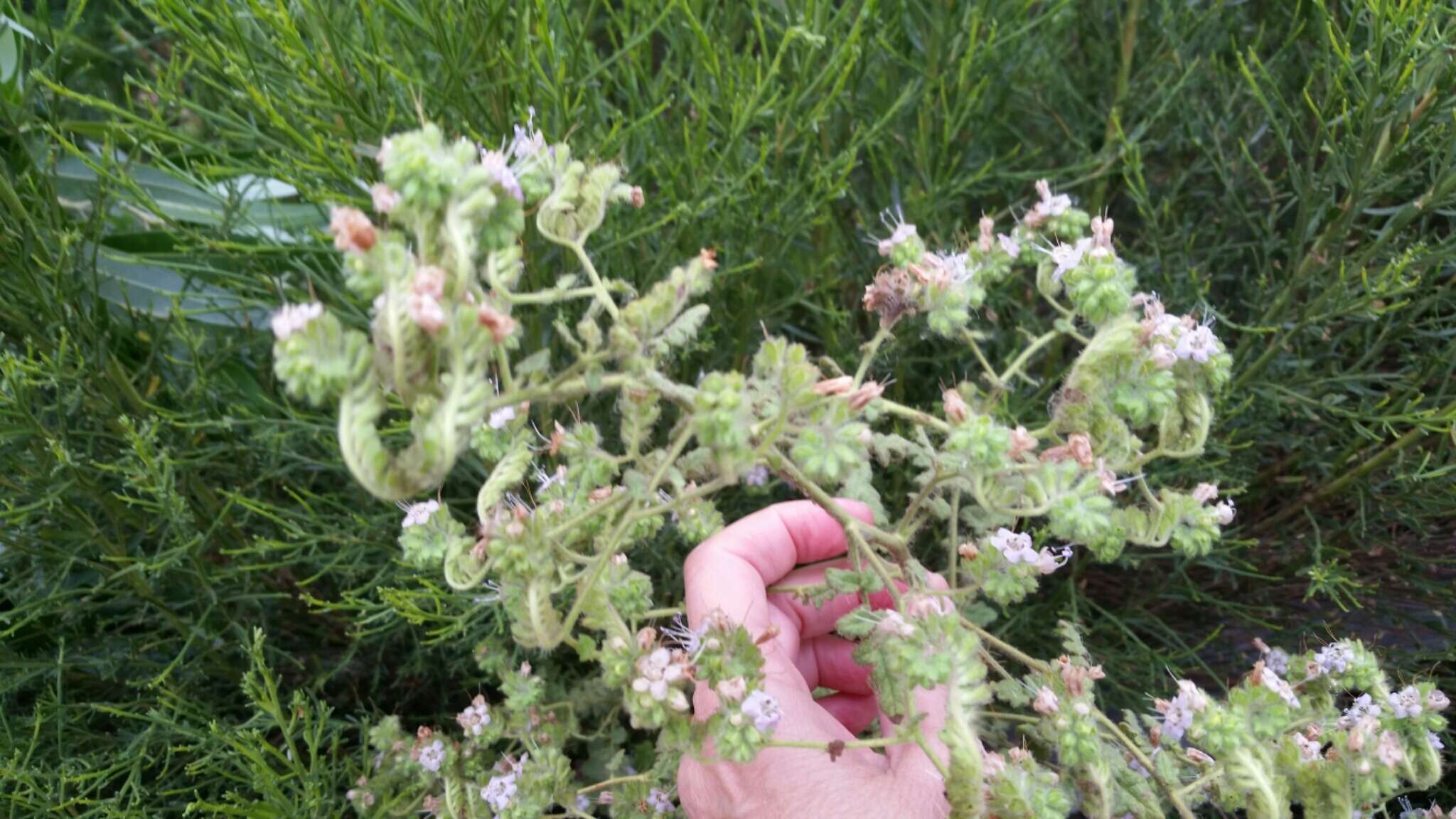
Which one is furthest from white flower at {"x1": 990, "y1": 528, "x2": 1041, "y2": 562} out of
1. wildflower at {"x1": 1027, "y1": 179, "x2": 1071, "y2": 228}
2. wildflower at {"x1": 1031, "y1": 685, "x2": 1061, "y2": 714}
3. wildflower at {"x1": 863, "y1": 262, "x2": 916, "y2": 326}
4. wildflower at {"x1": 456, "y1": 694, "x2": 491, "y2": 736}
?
wildflower at {"x1": 456, "y1": 694, "x2": 491, "y2": 736}

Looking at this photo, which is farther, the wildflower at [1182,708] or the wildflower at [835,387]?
the wildflower at [1182,708]

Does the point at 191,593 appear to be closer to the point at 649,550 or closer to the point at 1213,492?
the point at 649,550

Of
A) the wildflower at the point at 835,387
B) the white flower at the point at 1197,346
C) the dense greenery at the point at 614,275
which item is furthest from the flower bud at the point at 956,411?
the dense greenery at the point at 614,275

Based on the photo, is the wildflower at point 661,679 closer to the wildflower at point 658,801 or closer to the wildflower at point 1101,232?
the wildflower at point 658,801

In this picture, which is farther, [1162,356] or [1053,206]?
[1053,206]

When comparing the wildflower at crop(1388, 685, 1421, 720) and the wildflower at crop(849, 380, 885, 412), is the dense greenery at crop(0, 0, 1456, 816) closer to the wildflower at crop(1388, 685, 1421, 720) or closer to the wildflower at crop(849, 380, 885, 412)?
the wildflower at crop(1388, 685, 1421, 720)

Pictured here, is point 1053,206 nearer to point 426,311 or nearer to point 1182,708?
point 1182,708

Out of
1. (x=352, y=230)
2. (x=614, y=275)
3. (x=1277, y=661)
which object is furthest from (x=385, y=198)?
(x=1277, y=661)
